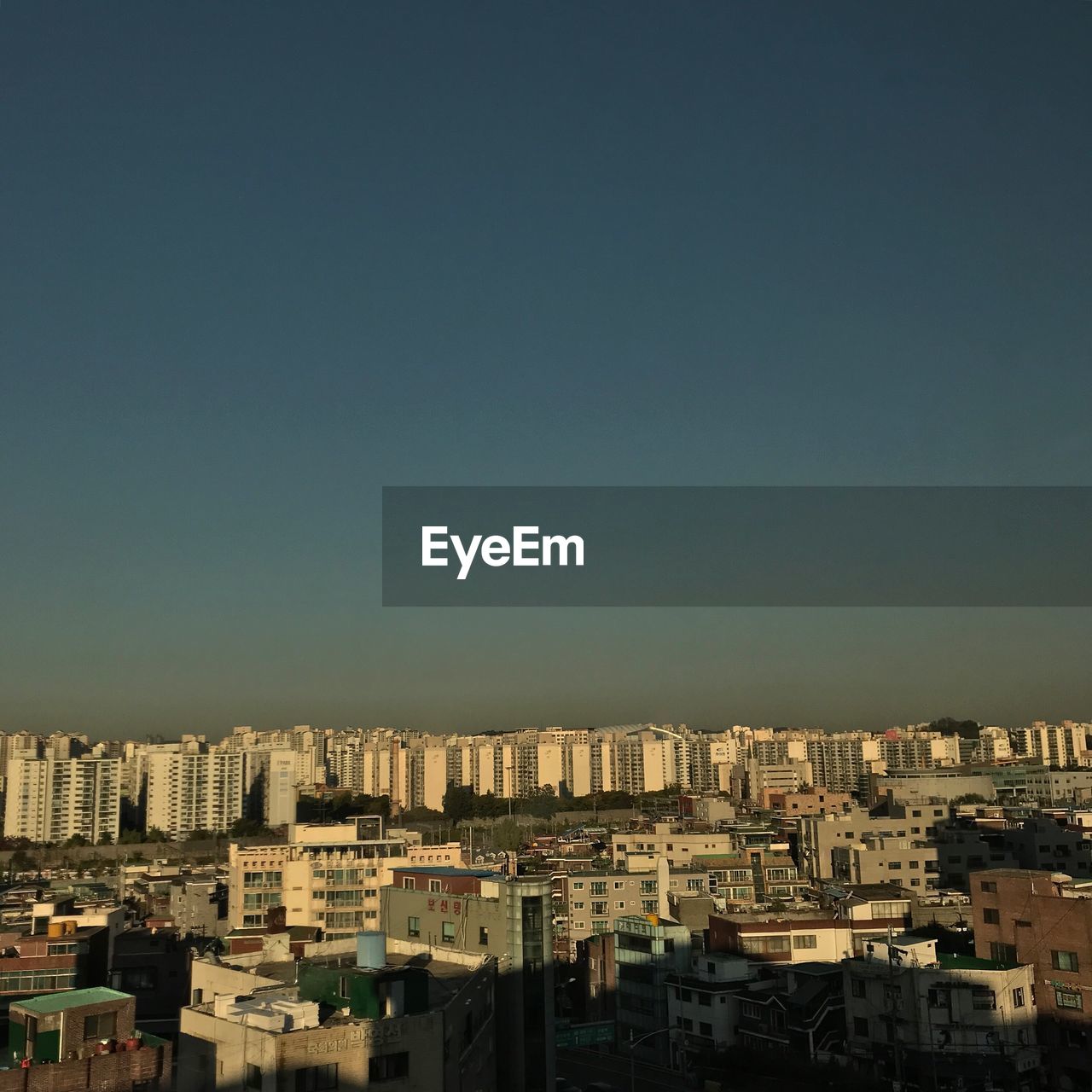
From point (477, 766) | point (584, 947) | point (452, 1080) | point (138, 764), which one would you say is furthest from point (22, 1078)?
point (477, 766)

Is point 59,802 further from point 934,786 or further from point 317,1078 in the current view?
point 317,1078

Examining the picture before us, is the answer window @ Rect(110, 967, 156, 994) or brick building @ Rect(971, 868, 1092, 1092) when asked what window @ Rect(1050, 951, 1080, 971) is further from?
window @ Rect(110, 967, 156, 994)

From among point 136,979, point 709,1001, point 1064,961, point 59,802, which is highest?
point 59,802

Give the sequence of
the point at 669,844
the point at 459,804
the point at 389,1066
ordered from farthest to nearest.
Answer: the point at 459,804
the point at 669,844
the point at 389,1066

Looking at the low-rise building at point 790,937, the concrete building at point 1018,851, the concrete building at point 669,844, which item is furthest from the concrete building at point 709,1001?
the concrete building at point 1018,851

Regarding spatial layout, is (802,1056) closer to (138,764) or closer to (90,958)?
(90,958)

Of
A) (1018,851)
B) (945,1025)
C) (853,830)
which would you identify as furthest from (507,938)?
(853,830)

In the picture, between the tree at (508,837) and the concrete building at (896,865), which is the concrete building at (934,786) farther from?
the tree at (508,837)

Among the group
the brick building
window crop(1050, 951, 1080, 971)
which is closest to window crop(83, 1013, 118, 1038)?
the brick building
